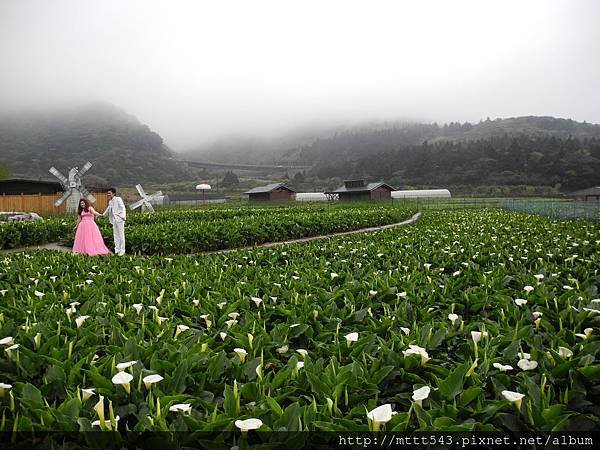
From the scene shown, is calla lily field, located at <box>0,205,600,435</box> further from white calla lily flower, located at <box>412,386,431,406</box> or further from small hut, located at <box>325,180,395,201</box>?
small hut, located at <box>325,180,395,201</box>

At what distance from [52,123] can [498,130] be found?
146 meters

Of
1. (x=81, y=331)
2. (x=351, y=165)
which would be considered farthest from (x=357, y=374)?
(x=351, y=165)

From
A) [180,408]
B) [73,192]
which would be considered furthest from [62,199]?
[180,408]

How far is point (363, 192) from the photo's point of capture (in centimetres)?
5225

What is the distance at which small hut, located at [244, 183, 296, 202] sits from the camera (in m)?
55.5

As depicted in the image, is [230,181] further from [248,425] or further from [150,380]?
[248,425]

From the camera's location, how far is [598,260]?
5.33 meters

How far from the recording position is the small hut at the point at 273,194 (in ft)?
182

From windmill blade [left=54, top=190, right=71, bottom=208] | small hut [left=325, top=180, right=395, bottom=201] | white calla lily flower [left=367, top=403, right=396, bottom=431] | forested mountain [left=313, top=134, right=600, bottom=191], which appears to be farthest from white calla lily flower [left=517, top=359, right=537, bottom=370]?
forested mountain [left=313, top=134, right=600, bottom=191]

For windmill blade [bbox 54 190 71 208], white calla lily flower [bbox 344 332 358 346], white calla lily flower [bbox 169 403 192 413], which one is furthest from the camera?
windmill blade [bbox 54 190 71 208]

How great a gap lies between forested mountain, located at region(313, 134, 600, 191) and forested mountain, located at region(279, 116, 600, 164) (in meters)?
39.9

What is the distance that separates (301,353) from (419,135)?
157409 mm

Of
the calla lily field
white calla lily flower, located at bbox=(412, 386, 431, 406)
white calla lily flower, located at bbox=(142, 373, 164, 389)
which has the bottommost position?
the calla lily field

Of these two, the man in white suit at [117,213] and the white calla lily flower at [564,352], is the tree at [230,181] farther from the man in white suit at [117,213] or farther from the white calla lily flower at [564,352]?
the white calla lily flower at [564,352]
